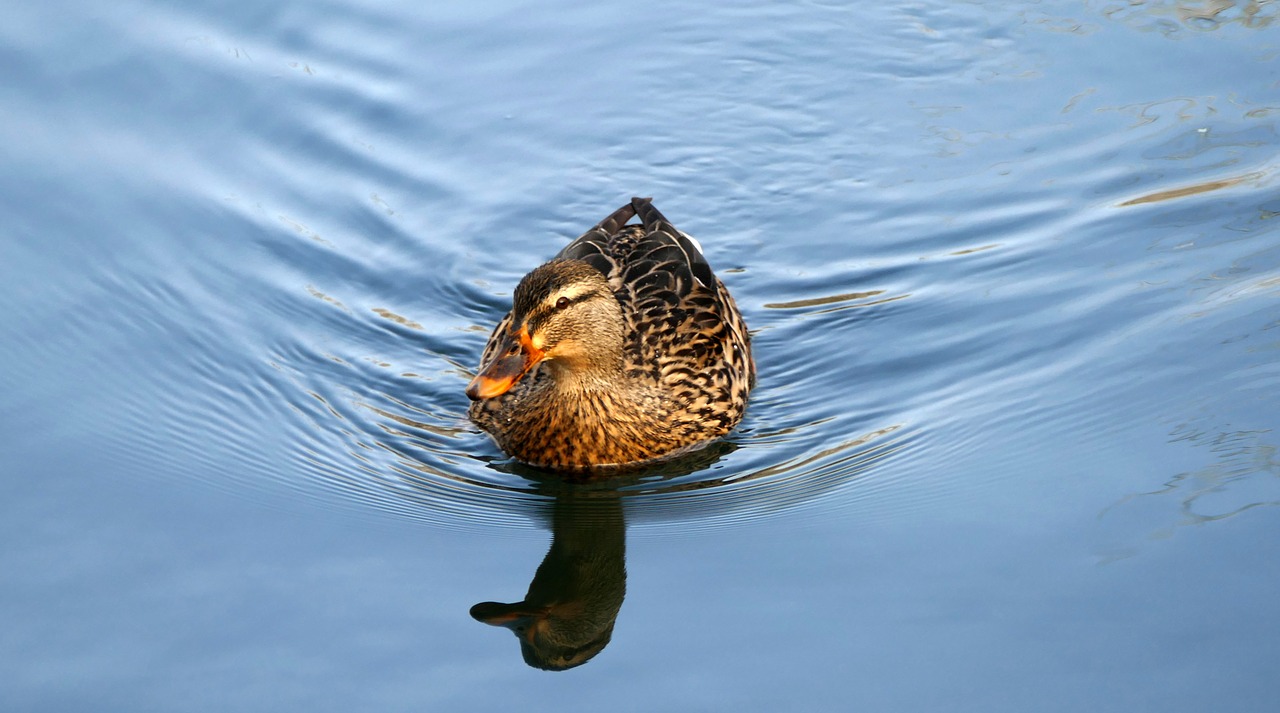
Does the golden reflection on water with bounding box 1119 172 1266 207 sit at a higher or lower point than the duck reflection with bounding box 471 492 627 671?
higher

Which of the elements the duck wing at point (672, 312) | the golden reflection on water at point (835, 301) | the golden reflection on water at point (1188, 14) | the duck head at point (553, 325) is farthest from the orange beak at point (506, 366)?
the golden reflection on water at point (1188, 14)

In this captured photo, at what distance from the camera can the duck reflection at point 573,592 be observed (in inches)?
263

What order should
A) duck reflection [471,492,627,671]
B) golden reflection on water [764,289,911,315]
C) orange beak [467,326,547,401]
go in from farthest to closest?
golden reflection on water [764,289,911,315]
orange beak [467,326,547,401]
duck reflection [471,492,627,671]

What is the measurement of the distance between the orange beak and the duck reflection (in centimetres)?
72

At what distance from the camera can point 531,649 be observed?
6641 millimetres

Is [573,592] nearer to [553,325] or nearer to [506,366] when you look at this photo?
[506,366]

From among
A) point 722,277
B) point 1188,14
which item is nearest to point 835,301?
point 722,277

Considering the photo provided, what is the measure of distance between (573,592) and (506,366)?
123cm

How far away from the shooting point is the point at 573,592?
7.17 meters

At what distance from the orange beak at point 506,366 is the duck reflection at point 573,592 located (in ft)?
2.36

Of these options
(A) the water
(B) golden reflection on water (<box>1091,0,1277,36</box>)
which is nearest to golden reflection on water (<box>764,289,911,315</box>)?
(A) the water

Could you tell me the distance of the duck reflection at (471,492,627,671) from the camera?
6.68 m

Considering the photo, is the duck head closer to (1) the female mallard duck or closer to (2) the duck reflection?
(1) the female mallard duck

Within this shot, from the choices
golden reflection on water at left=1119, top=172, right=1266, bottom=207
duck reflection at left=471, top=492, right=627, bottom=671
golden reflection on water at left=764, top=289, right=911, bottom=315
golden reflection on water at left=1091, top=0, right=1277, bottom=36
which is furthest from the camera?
golden reflection on water at left=1091, top=0, right=1277, bottom=36
